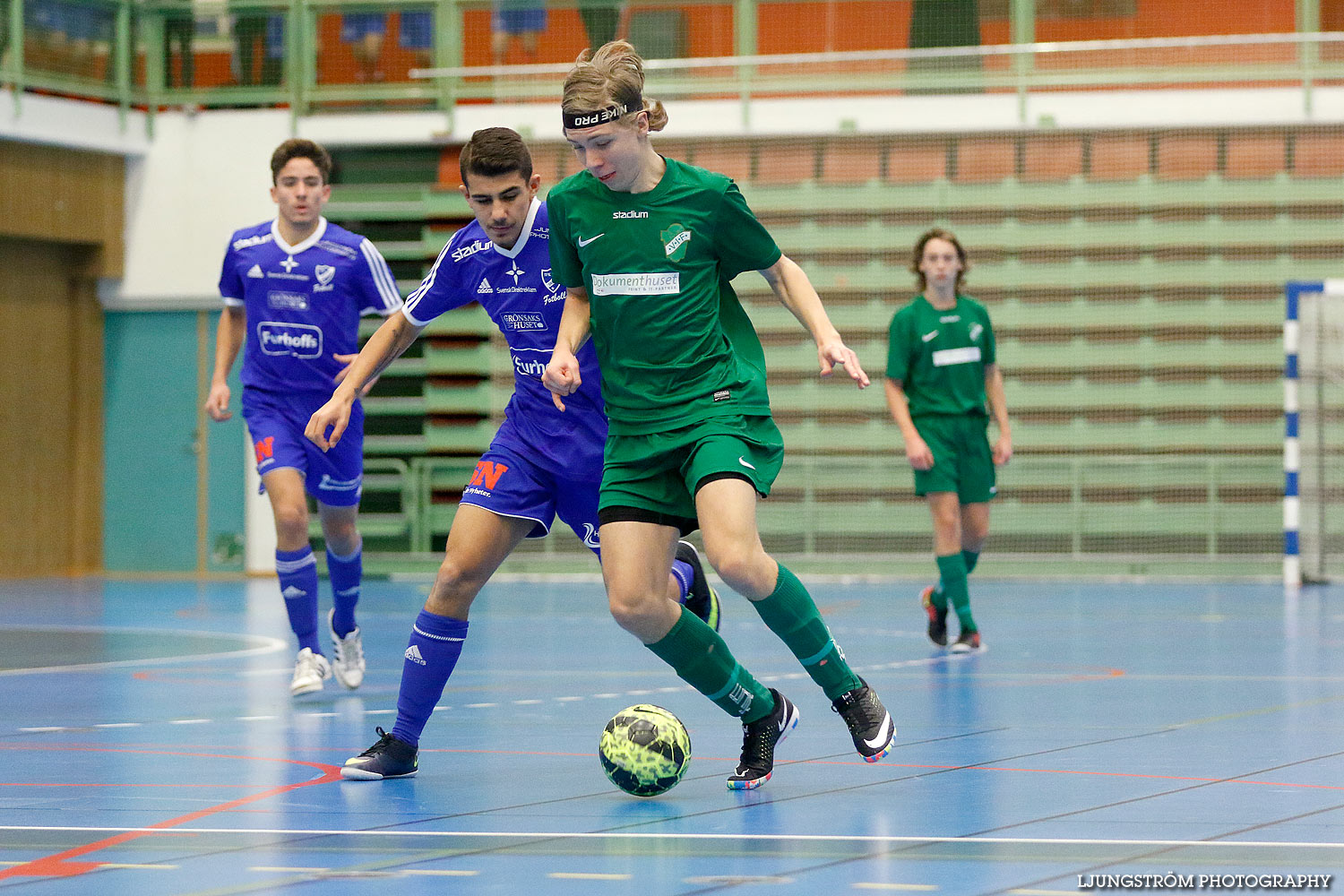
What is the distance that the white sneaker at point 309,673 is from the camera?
24.8ft

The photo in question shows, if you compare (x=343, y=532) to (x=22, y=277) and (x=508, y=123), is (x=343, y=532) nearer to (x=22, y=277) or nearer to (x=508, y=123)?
(x=508, y=123)

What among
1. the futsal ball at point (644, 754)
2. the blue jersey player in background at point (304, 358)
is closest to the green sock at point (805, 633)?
the futsal ball at point (644, 754)

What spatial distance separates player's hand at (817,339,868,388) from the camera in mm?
4625

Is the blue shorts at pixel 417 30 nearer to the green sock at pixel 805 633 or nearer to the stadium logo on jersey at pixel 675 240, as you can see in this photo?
the stadium logo on jersey at pixel 675 240

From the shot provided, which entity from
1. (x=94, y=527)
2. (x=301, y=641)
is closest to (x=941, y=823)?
(x=301, y=641)

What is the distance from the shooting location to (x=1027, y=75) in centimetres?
1609

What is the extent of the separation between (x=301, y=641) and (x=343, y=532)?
497 millimetres

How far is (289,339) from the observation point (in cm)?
790

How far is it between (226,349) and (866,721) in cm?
420

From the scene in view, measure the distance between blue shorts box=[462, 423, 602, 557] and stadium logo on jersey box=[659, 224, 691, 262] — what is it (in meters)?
0.84

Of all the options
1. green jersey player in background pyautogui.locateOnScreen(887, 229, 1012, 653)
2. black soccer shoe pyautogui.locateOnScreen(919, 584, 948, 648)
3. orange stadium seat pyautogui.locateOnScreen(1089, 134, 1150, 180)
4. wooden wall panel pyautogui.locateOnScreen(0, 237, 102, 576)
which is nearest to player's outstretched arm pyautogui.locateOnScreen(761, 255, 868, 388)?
green jersey player in background pyautogui.locateOnScreen(887, 229, 1012, 653)

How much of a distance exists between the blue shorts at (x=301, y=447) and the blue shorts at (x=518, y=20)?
9.37m

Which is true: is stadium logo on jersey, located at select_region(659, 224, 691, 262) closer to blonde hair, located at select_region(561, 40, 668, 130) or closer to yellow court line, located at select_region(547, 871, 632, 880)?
blonde hair, located at select_region(561, 40, 668, 130)

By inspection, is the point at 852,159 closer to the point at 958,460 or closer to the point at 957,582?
the point at 958,460
